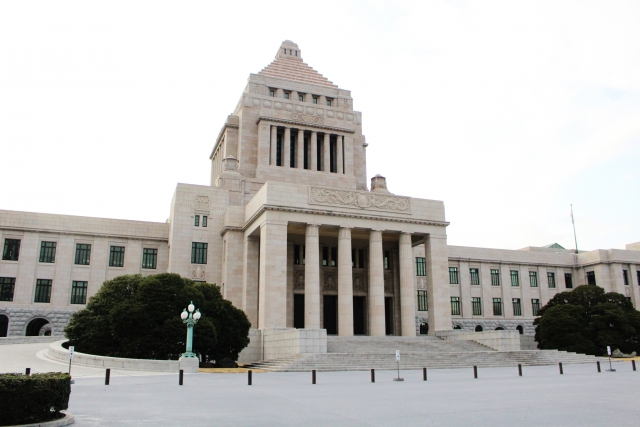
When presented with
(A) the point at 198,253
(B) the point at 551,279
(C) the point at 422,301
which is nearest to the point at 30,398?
(A) the point at 198,253

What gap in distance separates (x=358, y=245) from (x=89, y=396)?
113 feet

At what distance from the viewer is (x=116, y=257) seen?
159ft

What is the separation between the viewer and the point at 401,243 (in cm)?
4416

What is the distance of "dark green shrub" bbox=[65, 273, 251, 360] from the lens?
30.5 m

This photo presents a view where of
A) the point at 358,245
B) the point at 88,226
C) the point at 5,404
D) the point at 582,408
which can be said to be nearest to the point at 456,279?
the point at 358,245

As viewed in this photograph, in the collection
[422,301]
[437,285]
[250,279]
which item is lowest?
[422,301]

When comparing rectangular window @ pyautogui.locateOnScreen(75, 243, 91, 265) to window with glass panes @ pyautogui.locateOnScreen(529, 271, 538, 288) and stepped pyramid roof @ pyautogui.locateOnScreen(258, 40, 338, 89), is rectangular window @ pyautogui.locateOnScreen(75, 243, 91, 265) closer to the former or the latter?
stepped pyramid roof @ pyautogui.locateOnScreen(258, 40, 338, 89)

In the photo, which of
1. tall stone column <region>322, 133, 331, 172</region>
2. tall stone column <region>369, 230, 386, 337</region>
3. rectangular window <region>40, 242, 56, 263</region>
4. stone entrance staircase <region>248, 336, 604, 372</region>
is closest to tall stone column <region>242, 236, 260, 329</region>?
stone entrance staircase <region>248, 336, 604, 372</region>

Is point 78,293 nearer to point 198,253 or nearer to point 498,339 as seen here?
point 198,253

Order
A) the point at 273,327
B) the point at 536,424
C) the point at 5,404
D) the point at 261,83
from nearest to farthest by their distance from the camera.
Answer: the point at 5,404 < the point at 536,424 < the point at 273,327 < the point at 261,83

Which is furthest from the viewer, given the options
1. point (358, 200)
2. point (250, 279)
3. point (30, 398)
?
point (250, 279)

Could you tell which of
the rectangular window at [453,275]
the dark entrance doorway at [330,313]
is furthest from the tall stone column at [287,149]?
the rectangular window at [453,275]

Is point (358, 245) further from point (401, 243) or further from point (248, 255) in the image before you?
point (248, 255)

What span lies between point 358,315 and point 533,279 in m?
24.6
